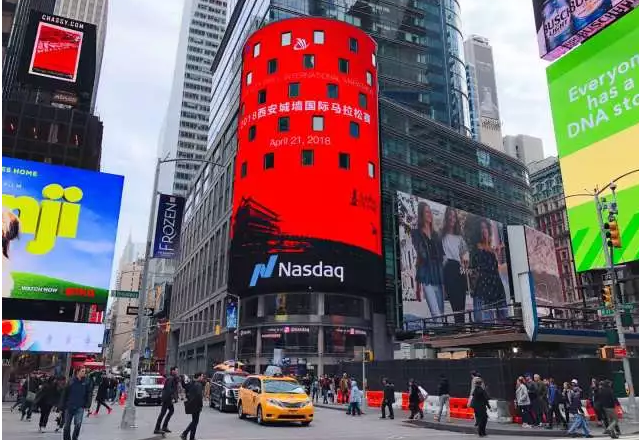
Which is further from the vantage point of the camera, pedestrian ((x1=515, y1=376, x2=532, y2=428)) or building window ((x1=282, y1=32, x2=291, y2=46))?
building window ((x1=282, y1=32, x2=291, y2=46))

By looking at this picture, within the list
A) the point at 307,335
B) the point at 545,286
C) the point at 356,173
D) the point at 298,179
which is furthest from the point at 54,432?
the point at 545,286

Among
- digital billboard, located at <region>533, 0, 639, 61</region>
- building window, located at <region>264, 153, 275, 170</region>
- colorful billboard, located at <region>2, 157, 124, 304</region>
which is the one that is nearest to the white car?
colorful billboard, located at <region>2, 157, 124, 304</region>

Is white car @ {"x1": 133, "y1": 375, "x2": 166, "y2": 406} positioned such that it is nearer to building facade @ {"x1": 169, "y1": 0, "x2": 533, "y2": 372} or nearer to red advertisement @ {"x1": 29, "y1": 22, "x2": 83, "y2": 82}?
building facade @ {"x1": 169, "y1": 0, "x2": 533, "y2": 372}

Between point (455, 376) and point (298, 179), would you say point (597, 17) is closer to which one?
point (298, 179)

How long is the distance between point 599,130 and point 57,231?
3991 cm

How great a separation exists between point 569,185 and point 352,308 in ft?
84.1

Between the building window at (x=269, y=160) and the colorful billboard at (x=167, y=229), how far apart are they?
37.2 meters

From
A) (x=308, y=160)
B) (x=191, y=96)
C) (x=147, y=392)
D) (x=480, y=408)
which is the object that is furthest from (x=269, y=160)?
(x=191, y=96)

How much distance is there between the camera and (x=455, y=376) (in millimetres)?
24844

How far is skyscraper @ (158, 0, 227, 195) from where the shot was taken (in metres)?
169

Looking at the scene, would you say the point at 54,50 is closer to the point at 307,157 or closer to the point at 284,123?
the point at 284,123

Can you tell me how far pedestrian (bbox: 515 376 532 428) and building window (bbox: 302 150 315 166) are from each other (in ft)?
131

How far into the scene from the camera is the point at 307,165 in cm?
5741

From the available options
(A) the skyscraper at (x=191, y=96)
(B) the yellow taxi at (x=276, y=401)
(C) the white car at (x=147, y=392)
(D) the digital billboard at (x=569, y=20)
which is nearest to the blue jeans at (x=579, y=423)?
(B) the yellow taxi at (x=276, y=401)
